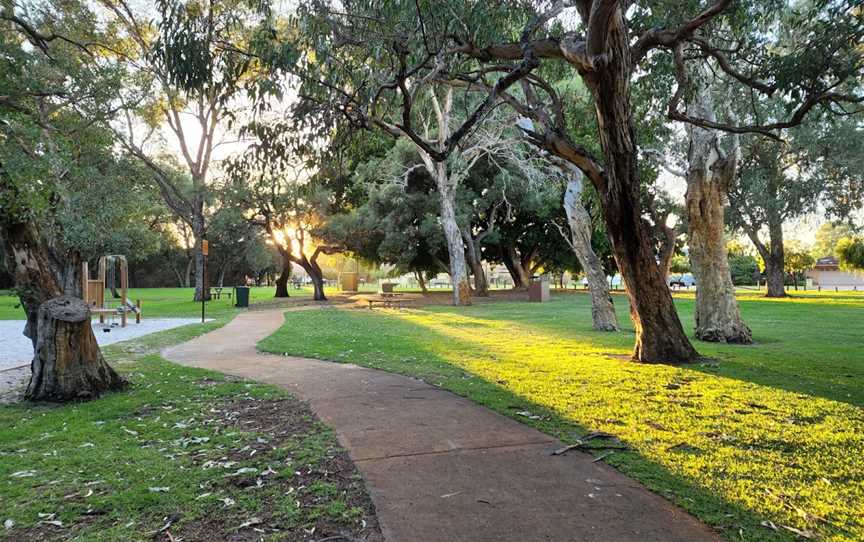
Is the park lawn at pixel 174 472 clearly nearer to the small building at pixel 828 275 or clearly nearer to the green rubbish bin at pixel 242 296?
the green rubbish bin at pixel 242 296

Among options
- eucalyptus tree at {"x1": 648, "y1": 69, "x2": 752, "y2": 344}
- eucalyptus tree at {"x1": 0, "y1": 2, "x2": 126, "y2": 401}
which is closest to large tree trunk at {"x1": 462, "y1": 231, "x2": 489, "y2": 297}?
eucalyptus tree at {"x1": 648, "y1": 69, "x2": 752, "y2": 344}

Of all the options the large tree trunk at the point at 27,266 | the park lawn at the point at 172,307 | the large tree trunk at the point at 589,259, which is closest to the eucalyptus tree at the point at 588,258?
the large tree trunk at the point at 589,259

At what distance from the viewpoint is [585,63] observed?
6.92m

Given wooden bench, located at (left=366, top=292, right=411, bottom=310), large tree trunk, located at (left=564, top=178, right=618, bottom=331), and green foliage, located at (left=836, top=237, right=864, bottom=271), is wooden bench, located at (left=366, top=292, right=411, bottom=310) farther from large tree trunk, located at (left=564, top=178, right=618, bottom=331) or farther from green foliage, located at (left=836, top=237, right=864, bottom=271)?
green foliage, located at (left=836, top=237, right=864, bottom=271)

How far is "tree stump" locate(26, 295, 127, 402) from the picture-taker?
6.05 m

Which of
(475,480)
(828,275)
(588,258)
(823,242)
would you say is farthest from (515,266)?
(823,242)

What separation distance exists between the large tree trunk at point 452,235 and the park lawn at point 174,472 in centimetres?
1826

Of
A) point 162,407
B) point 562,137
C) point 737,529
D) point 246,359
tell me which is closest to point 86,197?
point 246,359

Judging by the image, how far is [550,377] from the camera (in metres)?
7.40

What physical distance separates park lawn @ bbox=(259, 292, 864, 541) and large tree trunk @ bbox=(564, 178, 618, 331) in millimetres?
703

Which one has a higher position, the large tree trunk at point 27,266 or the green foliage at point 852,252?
the green foliage at point 852,252

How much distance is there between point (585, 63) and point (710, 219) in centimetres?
547

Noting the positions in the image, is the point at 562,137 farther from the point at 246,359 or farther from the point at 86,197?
the point at 86,197

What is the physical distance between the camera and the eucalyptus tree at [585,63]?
21.6 ft
